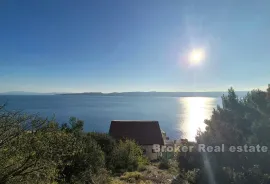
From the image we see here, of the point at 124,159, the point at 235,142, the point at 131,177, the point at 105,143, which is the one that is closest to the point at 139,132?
the point at 124,159

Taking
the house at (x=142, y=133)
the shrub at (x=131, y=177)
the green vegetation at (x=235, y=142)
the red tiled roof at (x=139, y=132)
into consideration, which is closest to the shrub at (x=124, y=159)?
the shrub at (x=131, y=177)

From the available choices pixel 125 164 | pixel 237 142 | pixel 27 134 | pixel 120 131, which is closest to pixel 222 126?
pixel 237 142

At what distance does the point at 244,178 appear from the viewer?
14164mm

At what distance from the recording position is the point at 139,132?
108 feet

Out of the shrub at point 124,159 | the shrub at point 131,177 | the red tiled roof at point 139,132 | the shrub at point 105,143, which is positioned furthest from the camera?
the red tiled roof at point 139,132

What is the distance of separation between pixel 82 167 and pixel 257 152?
38.2ft

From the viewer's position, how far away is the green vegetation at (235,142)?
14.6 meters

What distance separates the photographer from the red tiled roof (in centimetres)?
3153

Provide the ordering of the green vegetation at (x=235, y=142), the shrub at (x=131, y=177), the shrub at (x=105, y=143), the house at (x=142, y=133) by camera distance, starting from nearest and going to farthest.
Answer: the shrub at (x=131, y=177) → the green vegetation at (x=235, y=142) → the shrub at (x=105, y=143) → the house at (x=142, y=133)

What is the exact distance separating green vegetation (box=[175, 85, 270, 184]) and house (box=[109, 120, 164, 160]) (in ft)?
44.3

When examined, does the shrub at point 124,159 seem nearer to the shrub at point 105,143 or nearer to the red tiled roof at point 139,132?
the shrub at point 105,143

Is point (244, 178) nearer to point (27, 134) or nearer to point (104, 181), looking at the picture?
point (104, 181)

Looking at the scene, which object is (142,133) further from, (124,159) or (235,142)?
(235,142)

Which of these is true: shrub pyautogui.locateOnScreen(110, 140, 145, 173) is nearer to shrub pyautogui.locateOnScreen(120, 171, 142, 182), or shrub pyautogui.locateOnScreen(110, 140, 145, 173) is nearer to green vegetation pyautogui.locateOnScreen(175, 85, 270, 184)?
shrub pyautogui.locateOnScreen(120, 171, 142, 182)
